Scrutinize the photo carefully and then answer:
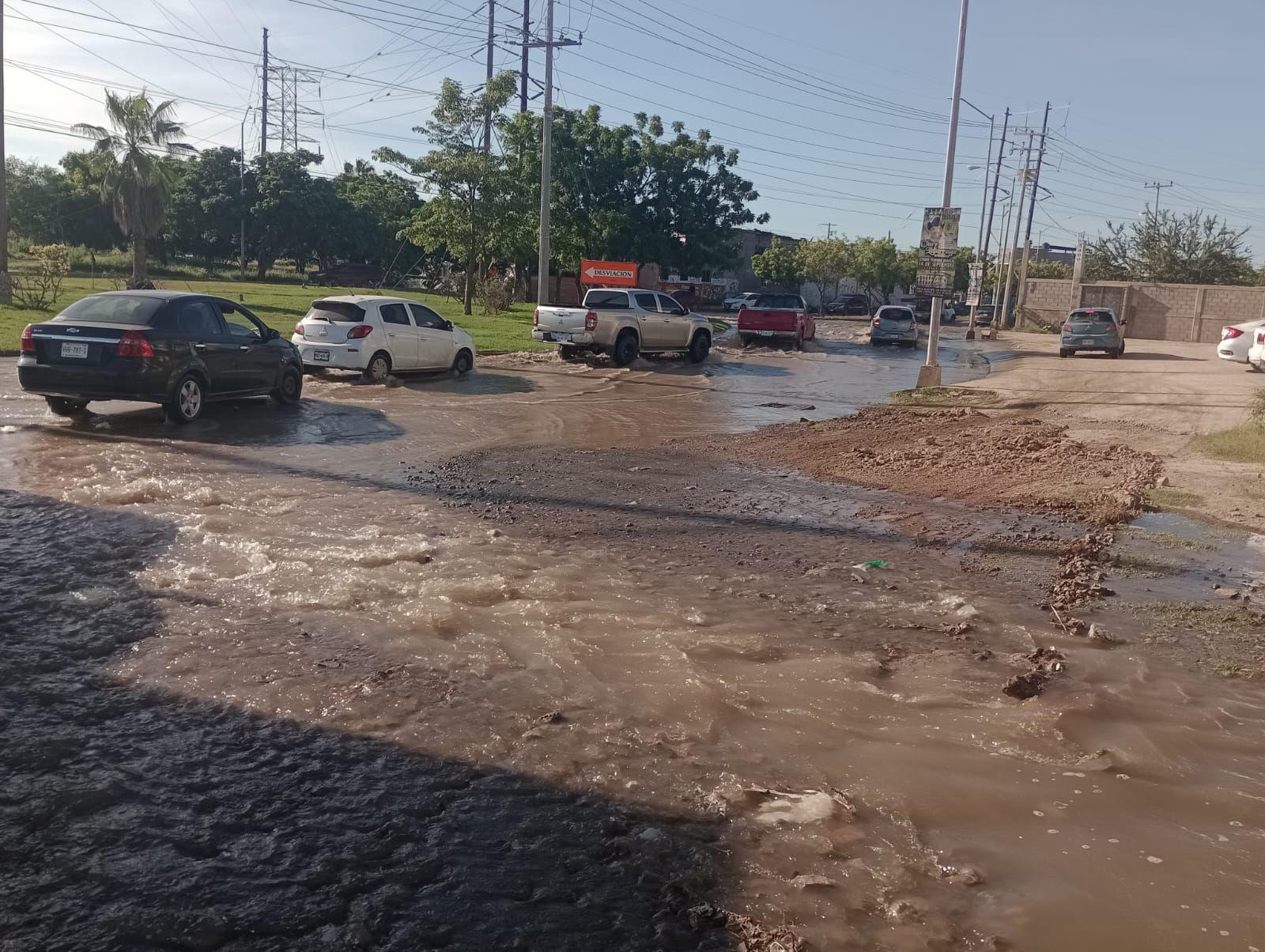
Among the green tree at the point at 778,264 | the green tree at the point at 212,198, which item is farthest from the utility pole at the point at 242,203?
the green tree at the point at 778,264

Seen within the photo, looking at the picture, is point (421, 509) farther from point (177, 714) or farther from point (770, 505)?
point (177, 714)

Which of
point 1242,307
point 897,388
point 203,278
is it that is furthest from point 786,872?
point 203,278

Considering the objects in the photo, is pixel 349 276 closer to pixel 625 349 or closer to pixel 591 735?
pixel 625 349

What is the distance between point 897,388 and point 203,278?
53318 millimetres

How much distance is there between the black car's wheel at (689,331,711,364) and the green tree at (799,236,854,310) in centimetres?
5501

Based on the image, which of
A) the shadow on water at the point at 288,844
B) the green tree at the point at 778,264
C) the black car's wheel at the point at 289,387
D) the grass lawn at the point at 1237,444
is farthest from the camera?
the green tree at the point at 778,264

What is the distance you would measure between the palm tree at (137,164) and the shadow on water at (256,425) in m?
34.1

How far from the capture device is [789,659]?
550 centimetres

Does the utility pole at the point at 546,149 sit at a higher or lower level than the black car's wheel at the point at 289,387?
higher

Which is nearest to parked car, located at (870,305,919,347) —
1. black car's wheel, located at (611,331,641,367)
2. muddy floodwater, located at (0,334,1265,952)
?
black car's wheel, located at (611,331,641,367)

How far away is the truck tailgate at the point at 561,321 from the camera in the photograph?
78.0ft

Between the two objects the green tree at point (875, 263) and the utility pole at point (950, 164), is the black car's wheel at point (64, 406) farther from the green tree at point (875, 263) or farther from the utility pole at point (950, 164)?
the green tree at point (875, 263)

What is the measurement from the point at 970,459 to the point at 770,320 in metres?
21.4

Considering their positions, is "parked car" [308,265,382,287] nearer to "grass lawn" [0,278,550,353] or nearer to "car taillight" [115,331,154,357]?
"grass lawn" [0,278,550,353]
